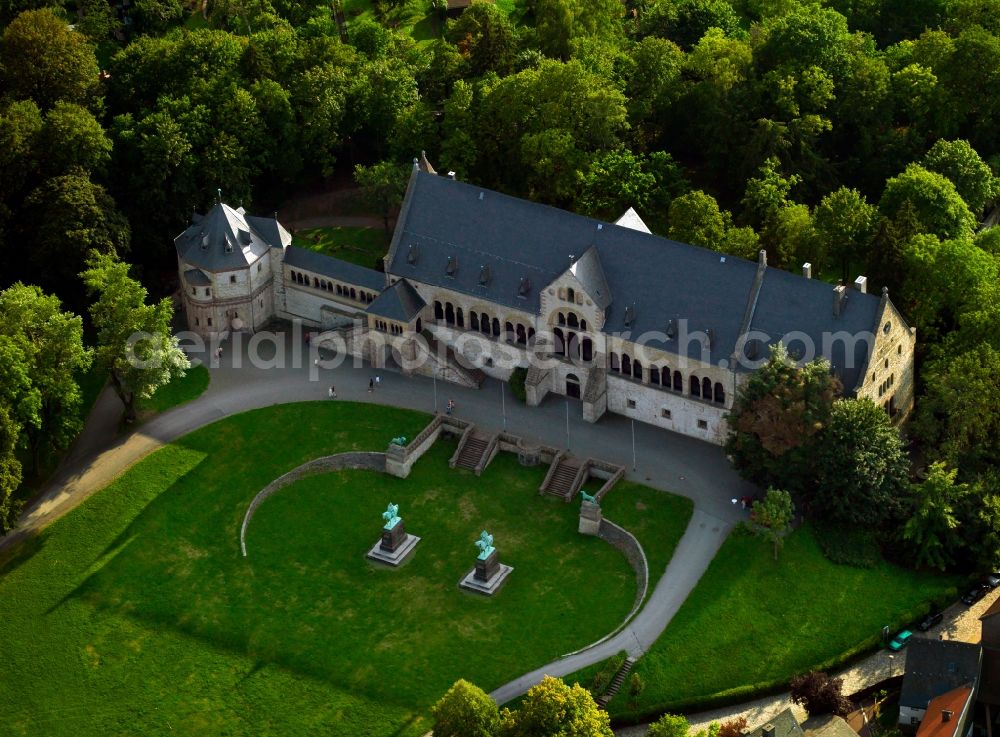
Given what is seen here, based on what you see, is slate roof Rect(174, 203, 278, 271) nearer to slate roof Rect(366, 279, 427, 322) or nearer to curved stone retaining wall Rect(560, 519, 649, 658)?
slate roof Rect(366, 279, 427, 322)

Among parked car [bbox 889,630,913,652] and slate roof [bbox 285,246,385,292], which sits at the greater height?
slate roof [bbox 285,246,385,292]

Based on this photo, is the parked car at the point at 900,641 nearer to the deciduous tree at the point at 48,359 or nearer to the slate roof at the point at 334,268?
the slate roof at the point at 334,268

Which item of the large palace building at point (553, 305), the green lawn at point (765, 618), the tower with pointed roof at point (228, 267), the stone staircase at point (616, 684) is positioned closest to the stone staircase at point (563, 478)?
the large palace building at point (553, 305)

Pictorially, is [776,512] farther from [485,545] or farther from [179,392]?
[179,392]

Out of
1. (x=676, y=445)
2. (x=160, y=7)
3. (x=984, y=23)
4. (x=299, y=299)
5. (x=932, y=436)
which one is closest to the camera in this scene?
(x=932, y=436)

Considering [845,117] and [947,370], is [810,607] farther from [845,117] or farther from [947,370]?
[845,117]

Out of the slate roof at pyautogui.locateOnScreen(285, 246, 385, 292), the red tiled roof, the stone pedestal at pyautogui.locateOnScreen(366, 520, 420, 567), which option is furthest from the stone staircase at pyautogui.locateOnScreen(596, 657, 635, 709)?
the slate roof at pyautogui.locateOnScreen(285, 246, 385, 292)

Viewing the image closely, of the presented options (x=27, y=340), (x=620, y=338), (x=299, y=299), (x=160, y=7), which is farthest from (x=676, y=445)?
(x=160, y=7)
